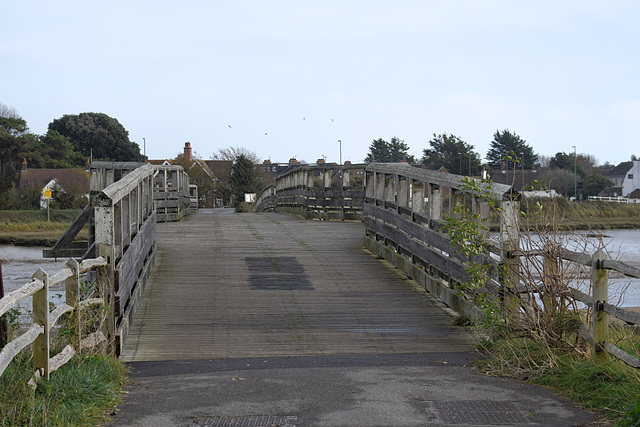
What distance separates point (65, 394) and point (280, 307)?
4279 millimetres

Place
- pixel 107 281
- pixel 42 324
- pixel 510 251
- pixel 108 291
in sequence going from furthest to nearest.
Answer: pixel 510 251 → pixel 108 291 → pixel 107 281 → pixel 42 324

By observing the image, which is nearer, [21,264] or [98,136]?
[21,264]

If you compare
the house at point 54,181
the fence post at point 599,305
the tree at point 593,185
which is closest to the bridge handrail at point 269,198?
the house at point 54,181

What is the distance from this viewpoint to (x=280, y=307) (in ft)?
29.9

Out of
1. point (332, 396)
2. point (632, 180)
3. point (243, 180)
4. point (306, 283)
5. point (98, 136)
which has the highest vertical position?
point (98, 136)

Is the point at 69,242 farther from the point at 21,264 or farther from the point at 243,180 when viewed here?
the point at 243,180

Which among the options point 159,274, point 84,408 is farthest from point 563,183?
point 84,408

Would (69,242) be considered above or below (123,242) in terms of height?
below

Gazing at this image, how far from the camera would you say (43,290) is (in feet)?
17.0

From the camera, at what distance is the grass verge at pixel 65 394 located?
14.7 ft

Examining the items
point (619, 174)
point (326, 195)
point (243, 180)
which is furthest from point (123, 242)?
point (619, 174)

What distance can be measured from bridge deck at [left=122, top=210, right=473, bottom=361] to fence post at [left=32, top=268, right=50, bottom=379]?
187 cm

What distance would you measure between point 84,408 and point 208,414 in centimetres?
80

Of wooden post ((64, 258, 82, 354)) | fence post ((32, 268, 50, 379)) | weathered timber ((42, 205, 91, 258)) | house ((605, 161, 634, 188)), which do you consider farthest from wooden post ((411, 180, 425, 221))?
house ((605, 161, 634, 188))
